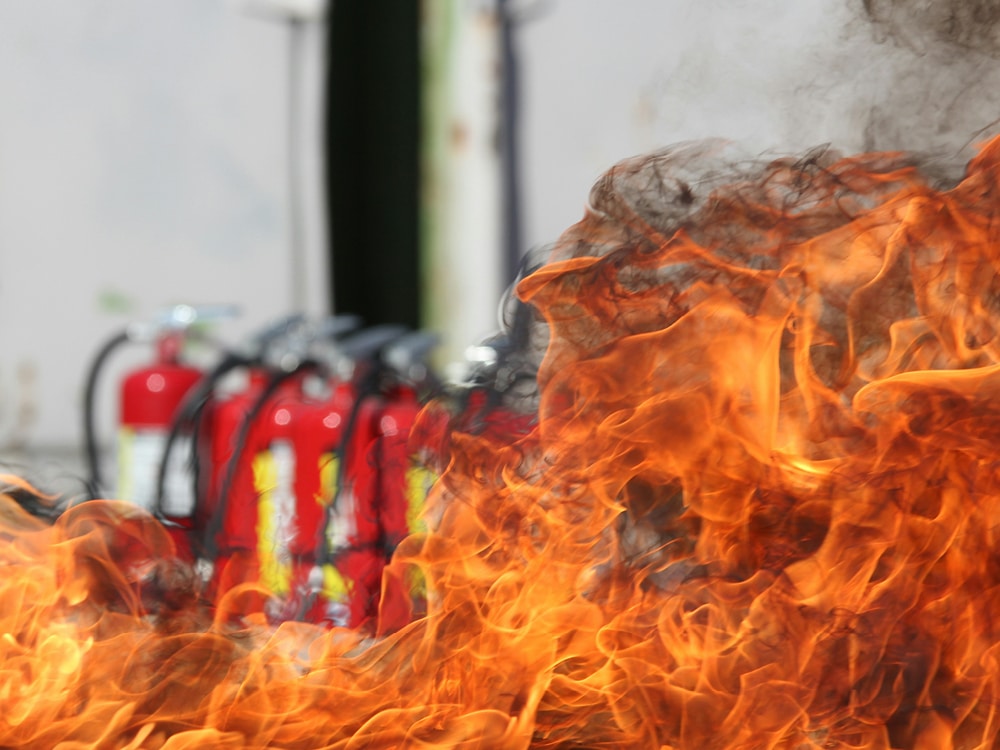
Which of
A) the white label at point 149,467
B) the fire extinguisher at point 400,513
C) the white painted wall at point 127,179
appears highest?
the white painted wall at point 127,179

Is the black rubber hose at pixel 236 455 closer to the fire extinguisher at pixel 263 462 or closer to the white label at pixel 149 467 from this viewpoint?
the fire extinguisher at pixel 263 462

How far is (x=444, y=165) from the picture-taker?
2.29m

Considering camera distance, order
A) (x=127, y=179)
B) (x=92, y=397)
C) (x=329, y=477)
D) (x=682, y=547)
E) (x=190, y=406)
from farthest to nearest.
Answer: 1. (x=127, y=179)
2. (x=92, y=397)
3. (x=190, y=406)
4. (x=329, y=477)
5. (x=682, y=547)

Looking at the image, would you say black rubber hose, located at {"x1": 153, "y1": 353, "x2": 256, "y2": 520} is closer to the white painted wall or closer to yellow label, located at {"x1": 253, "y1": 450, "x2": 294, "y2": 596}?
yellow label, located at {"x1": 253, "y1": 450, "x2": 294, "y2": 596}

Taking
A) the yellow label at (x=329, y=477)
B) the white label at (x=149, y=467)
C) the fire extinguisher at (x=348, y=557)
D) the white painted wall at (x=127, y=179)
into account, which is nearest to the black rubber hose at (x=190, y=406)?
the white label at (x=149, y=467)

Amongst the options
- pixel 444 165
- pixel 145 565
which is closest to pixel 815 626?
pixel 145 565

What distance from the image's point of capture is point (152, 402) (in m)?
1.62

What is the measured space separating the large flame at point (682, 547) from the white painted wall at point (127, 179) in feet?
4.87

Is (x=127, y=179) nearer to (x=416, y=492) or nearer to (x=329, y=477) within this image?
(x=329, y=477)

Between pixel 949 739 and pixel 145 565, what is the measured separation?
58 centimetres

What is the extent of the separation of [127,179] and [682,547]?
1797 mm

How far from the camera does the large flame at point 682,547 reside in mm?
688

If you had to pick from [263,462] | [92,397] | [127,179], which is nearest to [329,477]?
[263,462]

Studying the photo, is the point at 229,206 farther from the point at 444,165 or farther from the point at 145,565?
the point at 145,565
